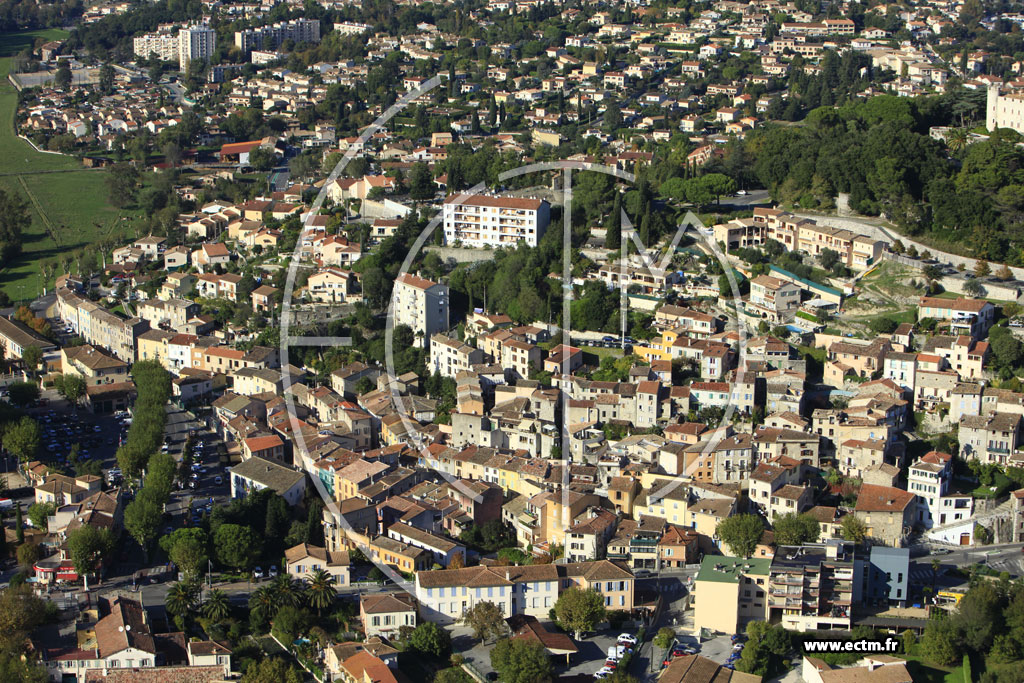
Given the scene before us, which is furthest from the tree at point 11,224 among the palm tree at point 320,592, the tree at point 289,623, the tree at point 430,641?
the tree at point 430,641

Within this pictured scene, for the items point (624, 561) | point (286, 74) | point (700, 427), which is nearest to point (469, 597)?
point (624, 561)

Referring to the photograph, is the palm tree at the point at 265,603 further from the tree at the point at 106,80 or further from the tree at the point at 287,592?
the tree at the point at 106,80

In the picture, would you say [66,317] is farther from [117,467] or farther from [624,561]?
[624,561]

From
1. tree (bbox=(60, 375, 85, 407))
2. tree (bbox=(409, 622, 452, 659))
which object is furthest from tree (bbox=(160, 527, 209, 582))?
tree (bbox=(60, 375, 85, 407))

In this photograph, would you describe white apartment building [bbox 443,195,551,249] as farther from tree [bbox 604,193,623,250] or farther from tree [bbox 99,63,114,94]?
tree [bbox 99,63,114,94]

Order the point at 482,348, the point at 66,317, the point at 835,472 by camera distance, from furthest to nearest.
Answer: the point at 66,317, the point at 482,348, the point at 835,472
